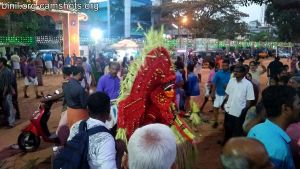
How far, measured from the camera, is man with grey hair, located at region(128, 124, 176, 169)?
2047 mm

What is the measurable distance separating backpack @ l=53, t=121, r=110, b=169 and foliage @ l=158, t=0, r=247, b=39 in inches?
1840

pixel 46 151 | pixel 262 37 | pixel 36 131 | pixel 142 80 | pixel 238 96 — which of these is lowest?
pixel 46 151

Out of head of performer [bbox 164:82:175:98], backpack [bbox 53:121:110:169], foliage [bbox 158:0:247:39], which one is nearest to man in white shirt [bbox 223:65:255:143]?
head of performer [bbox 164:82:175:98]

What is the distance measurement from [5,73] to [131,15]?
5352 cm

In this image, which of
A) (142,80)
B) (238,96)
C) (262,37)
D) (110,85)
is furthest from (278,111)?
(262,37)

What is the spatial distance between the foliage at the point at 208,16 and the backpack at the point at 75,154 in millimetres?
46737

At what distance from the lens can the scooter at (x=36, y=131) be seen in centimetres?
714

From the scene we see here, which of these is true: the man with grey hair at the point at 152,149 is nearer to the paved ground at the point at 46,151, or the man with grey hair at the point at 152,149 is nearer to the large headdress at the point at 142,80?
the large headdress at the point at 142,80

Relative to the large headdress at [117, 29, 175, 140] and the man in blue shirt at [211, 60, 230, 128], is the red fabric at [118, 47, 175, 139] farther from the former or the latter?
the man in blue shirt at [211, 60, 230, 128]

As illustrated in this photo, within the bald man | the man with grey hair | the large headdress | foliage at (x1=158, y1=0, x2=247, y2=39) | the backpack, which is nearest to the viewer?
the bald man

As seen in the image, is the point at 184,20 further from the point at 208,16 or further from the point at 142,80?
the point at 142,80

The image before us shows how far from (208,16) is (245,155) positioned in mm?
48560

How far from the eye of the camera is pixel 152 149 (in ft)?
6.77

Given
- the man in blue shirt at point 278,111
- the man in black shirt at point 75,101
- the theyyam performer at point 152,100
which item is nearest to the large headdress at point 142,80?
the theyyam performer at point 152,100
